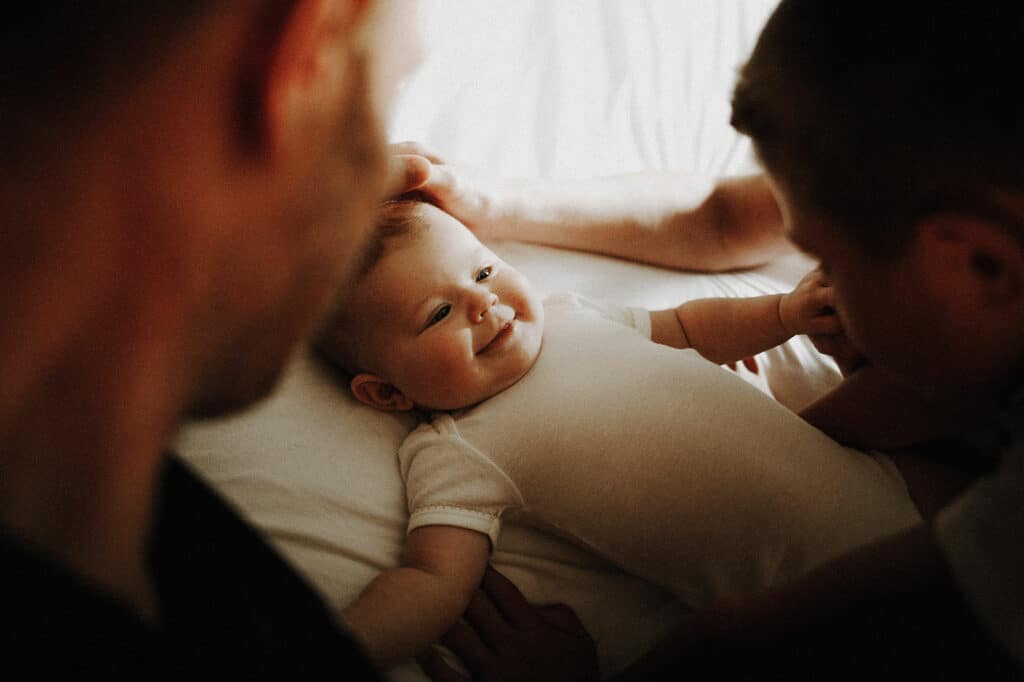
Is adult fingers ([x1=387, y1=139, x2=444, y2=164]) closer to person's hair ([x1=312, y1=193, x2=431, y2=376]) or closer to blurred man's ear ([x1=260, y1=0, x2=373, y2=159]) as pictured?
person's hair ([x1=312, y1=193, x2=431, y2=376])

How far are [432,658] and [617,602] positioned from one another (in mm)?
238

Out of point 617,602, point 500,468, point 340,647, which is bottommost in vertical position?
point 617,602

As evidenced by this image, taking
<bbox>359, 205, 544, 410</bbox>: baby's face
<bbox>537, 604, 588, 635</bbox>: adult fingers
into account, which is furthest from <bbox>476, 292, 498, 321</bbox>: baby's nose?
<bbox>537, 604, 588, 635</bbox>: adult fingers

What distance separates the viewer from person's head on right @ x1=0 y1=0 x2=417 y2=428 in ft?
1.39

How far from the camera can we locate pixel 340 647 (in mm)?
584

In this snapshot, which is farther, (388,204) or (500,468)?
(388,204)

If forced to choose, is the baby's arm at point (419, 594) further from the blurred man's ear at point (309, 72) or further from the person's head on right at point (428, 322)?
the blurred man's ear at point (309, 72)

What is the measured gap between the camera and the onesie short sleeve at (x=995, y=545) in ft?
1.97

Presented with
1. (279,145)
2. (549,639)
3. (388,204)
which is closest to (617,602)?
(549,639)

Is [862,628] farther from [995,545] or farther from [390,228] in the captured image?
[390,228]

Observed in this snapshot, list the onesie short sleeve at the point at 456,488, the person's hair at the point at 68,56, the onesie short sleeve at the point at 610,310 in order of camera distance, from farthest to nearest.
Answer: the onesie short sleeve at the point at 610,310 < the onesie short sleeve at the point at 456,488 < the person's hair at the point at 68,56

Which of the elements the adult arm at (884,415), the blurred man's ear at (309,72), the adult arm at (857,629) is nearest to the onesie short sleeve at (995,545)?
the adult arm at (857,629)

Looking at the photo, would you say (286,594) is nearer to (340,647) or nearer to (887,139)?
(340,647)

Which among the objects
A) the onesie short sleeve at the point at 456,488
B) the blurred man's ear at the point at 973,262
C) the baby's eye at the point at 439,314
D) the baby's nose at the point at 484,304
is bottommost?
the onesie short sleeve at the point at 456,488
